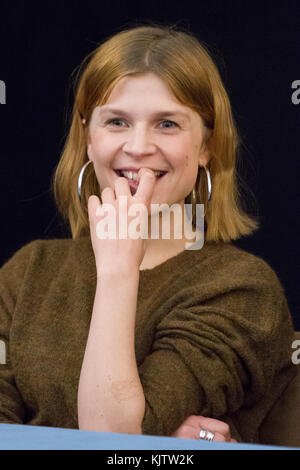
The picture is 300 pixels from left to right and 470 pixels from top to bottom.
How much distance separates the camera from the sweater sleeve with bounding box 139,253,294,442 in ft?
4.82

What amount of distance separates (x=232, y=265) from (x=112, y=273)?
1.14ft

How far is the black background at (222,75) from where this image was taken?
224 centimetres

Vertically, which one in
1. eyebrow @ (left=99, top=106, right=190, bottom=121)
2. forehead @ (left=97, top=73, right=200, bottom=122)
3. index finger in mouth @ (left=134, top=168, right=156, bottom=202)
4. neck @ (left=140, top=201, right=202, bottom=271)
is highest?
forehead @ (left=97, top=73, right=200, bottom=122)

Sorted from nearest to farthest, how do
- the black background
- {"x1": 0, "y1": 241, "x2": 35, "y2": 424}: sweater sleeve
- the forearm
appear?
the forearm → {"x1": 0, "y1": 241, "x2": 35, "y2": 424}: sweater sleeve → the black background

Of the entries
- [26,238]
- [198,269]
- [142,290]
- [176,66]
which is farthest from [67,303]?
[26,238]

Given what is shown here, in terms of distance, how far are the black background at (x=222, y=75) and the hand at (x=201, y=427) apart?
2.57ft

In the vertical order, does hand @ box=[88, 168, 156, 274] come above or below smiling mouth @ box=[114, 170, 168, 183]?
below

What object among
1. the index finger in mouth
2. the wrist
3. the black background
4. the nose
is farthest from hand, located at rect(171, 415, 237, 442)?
the black background

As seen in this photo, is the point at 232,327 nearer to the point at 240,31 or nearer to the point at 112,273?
the point at 112,273

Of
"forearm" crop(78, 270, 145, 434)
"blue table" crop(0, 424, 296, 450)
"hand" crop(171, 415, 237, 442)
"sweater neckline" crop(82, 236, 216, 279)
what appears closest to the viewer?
"blue table" crop(0, 424, 296, 450)

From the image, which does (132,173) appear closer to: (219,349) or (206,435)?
(219,349)

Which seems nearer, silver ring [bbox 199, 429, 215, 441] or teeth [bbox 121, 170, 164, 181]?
silver ring [bbox 199, 429, 215, 441]

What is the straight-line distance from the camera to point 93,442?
82 centimetres

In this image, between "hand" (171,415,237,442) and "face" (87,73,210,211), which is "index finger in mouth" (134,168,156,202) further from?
"hand" (171,415,237,442)
